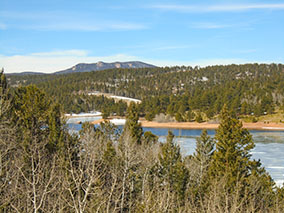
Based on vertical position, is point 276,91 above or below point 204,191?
above

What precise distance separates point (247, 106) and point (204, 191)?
267 ft

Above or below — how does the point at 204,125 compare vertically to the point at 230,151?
below

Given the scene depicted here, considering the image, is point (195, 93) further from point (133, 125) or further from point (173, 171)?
point (173, 171)

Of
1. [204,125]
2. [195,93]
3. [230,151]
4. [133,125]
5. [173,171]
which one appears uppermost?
[195,93]

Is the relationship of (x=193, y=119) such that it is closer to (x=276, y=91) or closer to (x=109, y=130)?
(x=276, y=91)

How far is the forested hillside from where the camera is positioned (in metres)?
106

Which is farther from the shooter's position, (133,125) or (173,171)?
(133,125)

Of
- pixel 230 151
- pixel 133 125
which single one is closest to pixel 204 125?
pixel 133 125

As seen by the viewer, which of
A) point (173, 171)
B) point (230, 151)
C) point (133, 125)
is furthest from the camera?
point (133, 125)

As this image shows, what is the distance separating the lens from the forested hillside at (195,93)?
106m

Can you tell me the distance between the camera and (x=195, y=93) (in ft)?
422

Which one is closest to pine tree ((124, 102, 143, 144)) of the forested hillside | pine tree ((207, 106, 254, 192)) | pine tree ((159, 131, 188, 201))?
pine tree ((159, 131, 188, 201))

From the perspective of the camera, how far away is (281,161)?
41625mm

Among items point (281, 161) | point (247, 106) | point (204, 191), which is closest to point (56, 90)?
point (247, 106)
